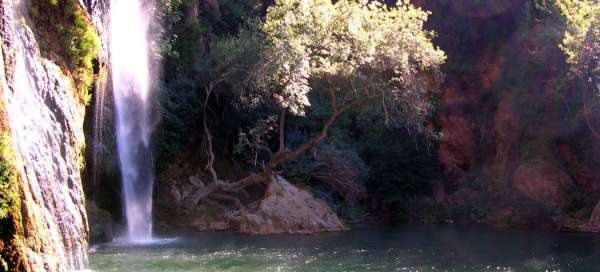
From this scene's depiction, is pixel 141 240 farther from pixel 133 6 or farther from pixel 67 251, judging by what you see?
pixel 67 251

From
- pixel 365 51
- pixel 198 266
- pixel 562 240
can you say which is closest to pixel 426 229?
pixel 562 240

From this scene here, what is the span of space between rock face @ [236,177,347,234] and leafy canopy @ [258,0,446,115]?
348 centimetres

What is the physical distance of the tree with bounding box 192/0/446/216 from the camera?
2283cm

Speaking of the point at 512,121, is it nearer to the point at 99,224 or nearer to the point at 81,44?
the point at 99,224

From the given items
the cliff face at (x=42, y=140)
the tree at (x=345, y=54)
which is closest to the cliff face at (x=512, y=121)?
the tree at (x=345, y=54)

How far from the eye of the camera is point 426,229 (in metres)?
26.9

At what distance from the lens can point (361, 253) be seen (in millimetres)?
18531

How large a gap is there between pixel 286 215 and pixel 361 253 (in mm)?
6713

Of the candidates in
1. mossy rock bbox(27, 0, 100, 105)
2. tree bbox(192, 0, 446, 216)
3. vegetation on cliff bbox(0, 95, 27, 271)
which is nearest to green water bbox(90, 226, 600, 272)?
mossy rock bbox(27, 0, 100, 105)

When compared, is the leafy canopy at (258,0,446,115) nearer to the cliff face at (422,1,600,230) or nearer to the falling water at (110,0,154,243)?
the falling water at (110,0,154,243)

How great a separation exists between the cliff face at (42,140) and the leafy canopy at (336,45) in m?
9.16

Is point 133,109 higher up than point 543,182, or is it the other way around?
point 133,109

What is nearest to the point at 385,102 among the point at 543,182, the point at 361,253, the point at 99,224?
the point at 361,253

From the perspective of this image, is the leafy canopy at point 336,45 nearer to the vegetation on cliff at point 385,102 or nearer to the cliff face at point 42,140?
the vegetation on cliff at point 385,102
